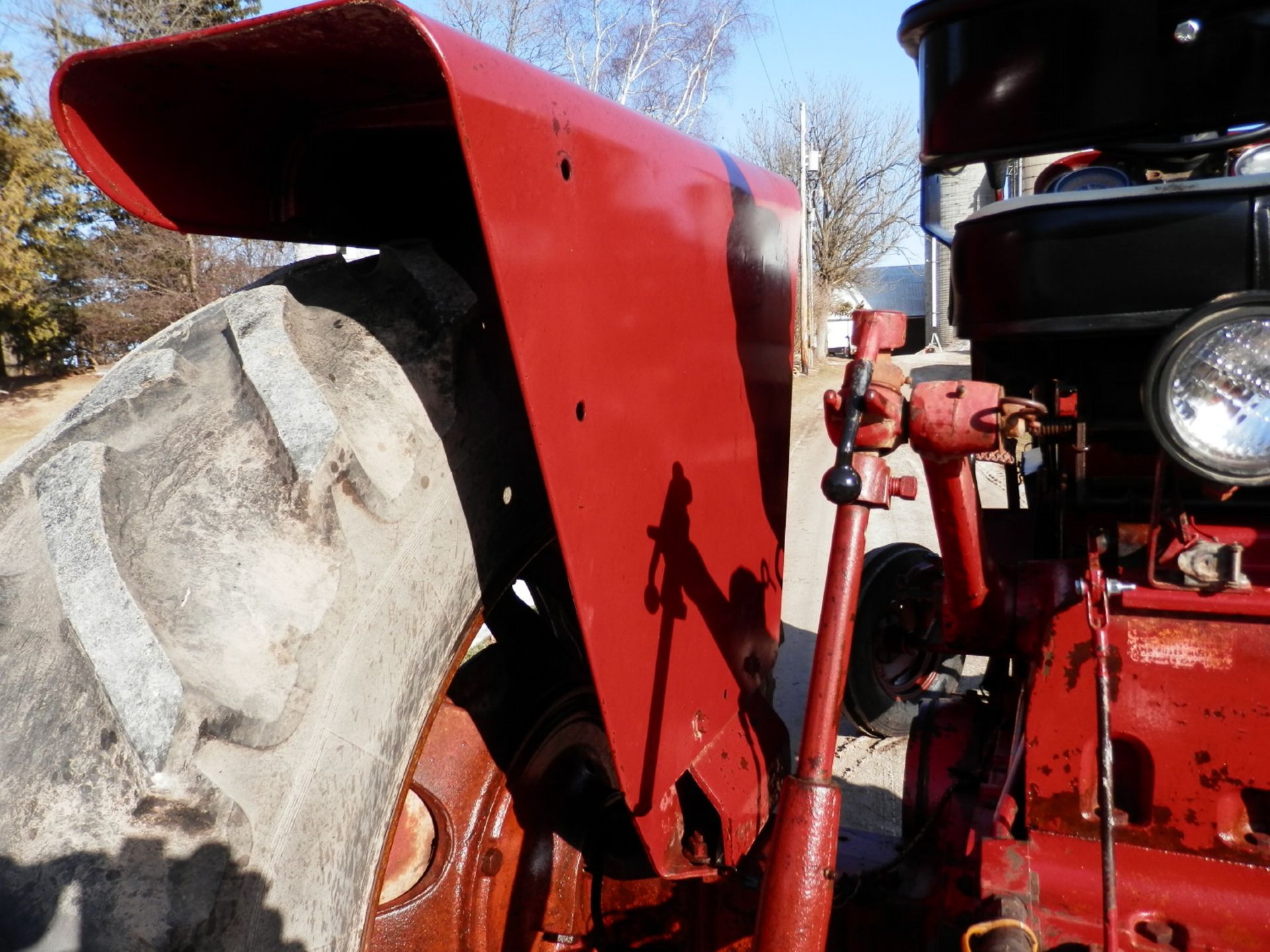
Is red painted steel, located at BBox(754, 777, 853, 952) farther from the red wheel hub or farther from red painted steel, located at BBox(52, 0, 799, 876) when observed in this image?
the red wheel hub

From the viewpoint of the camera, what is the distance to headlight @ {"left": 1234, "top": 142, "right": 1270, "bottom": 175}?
2.05m

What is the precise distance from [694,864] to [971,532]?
2.36 ft

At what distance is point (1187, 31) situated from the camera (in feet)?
4.71

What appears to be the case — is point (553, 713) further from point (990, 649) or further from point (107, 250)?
point (107, 250)

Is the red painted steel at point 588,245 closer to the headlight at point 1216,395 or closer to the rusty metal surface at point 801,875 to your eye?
the rusty metal surface at point 801,875

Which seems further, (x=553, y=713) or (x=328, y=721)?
(x=553, y=713)

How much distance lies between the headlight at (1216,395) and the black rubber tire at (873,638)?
4.30ft

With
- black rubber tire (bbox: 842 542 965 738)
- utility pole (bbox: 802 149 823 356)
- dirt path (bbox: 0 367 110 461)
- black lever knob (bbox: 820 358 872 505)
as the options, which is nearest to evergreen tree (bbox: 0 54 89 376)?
dirt path (bbox: 0 367 110 461)

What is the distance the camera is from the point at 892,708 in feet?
9.43

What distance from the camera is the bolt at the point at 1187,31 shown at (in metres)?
1.43

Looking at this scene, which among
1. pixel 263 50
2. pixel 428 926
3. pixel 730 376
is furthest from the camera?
pixel 730 376

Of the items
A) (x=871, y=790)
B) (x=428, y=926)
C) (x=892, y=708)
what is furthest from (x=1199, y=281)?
(x=871, y=790)

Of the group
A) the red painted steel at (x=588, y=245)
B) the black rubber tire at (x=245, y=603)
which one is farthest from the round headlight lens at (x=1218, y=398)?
the black rubber tire at (x=245, y=603)

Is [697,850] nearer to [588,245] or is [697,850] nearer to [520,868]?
[520,868]
